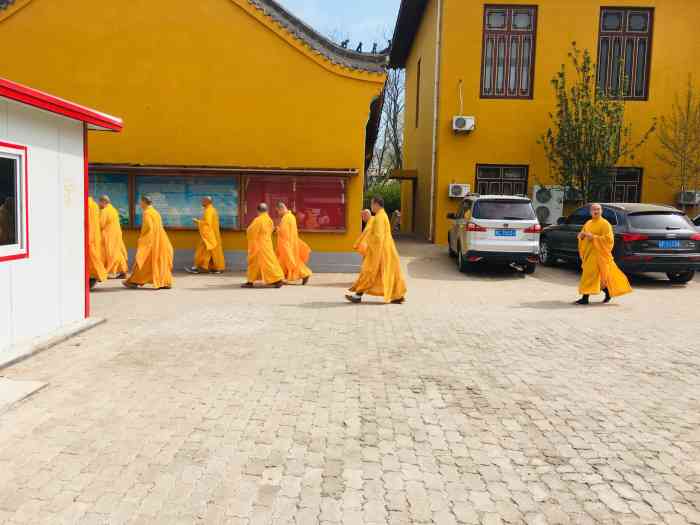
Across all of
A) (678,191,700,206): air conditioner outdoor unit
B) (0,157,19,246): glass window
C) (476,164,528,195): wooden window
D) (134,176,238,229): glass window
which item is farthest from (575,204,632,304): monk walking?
(678,191,700,206): air conditioner outdoor unit

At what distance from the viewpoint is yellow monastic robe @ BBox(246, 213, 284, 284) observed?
12.0 metres

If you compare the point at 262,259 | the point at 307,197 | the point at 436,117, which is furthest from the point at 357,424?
the point at 436,117

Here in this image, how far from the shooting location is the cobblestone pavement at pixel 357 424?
11.0 feet

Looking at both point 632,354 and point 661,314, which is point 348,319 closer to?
point 632,354

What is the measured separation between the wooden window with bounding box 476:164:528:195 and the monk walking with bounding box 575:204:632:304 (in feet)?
29.1

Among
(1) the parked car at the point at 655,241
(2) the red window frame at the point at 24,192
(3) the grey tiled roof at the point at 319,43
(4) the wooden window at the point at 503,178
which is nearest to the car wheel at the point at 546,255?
(1) the parked car at the point at 655,241

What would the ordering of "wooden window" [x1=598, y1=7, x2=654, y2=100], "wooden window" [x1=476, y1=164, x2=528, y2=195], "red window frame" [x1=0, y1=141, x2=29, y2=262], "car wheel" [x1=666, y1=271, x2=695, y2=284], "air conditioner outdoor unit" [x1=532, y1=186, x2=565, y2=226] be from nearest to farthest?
1. "red window frame" [x1=0, y1=141, x2=29, y2=262]
2. "car wheel" [x1=666, y1=271, x2=695, y2=284]
3. "air conditioner outdoor unit" [x1=532, y1=186, x2=565, y2=226]
4. "wooden window" [x1=598, y1=7, x2=654, y2=100]
5. "wooden window" [x1=476, y1=164, x2=528, y2=195]

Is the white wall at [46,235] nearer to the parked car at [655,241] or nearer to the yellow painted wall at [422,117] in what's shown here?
the parked car at [655,241]

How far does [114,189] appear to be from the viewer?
14453mm

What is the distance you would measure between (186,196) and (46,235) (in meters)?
7.47

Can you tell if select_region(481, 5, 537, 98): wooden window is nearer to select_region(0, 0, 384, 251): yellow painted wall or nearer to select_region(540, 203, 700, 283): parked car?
select_region(0, 0, 384, 251): yellow painted wall

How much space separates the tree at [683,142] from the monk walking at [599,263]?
397 inches

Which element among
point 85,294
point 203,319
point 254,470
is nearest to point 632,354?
point 254,470

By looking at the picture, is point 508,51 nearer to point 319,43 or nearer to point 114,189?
point 319,43
